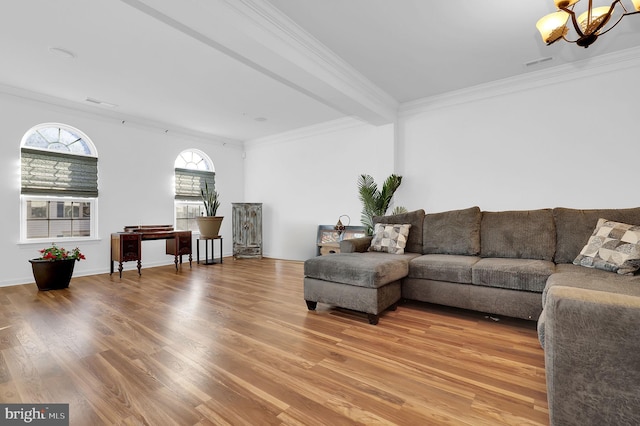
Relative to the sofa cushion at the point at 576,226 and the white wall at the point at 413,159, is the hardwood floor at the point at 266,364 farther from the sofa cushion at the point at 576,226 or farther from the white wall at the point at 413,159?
the white wall at the point at 413,159

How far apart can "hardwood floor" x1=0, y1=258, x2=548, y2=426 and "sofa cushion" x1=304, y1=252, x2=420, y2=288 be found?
0.36m

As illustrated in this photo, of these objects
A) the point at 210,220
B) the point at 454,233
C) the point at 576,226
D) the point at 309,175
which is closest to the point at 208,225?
the point at 210,220

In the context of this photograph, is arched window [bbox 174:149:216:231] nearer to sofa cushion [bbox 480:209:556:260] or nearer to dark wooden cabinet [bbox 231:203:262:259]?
dark wooden cabinet [bbox 231:203:262:259]

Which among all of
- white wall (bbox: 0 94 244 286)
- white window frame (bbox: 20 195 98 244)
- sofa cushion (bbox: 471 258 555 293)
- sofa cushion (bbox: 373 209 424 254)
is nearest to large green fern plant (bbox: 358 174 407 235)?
sofa cushion (bbox: 373 209 424 254)

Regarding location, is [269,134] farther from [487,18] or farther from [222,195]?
[487,18]

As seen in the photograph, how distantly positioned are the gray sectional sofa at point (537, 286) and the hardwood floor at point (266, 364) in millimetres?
244

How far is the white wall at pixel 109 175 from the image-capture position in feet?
13.7

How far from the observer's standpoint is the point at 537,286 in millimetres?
2463

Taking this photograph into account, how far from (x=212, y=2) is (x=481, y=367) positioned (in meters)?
3.14

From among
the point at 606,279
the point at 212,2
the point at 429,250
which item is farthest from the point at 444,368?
the point at 212,2

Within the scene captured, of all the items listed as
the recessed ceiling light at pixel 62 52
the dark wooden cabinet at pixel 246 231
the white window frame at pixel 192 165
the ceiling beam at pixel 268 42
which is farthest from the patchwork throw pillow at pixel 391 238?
the white window frame at pixel 192 165

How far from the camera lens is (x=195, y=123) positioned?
5.77 metres

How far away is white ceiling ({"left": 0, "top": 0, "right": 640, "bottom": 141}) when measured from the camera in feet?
8.57

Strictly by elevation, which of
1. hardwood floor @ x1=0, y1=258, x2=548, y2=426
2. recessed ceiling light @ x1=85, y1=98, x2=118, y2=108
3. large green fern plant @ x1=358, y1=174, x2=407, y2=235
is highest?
recessed ceiling light @ x1=85, y1=98, x2=118, y2=108
